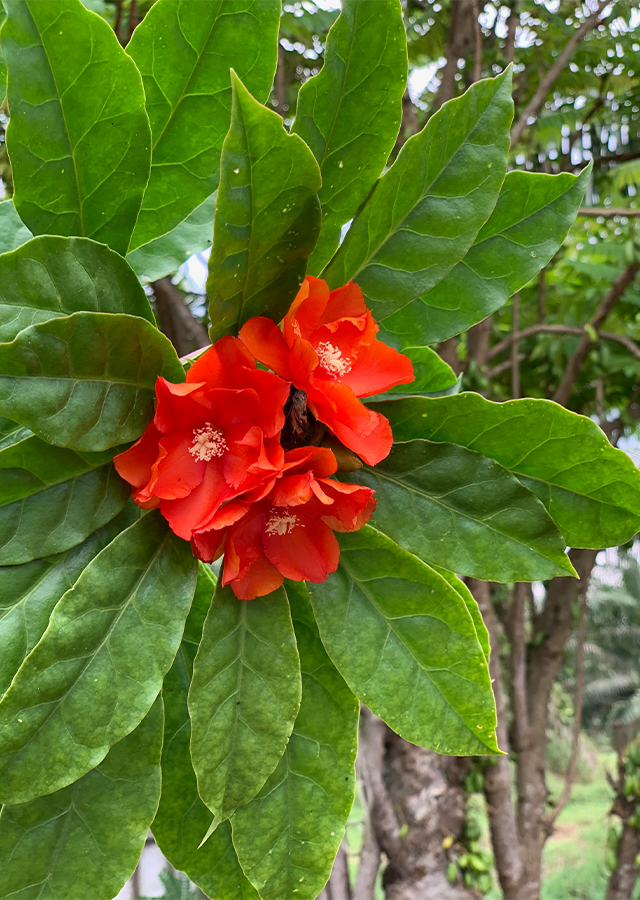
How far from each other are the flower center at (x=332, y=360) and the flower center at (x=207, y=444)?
0.32 ft

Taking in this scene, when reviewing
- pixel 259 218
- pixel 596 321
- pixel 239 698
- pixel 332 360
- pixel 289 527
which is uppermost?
pixel 259 218

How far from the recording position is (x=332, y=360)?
22.2 inches

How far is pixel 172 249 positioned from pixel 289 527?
34 cm

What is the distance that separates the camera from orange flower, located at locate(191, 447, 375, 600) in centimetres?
52

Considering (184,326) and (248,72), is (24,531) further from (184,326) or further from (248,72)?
(184,326)

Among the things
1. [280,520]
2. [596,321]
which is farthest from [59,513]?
[596,321]

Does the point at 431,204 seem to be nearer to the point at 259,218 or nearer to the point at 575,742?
the point at 259,218

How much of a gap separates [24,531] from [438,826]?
1639 mm

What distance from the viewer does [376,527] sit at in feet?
2.09

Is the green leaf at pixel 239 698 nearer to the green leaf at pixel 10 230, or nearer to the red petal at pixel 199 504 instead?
the red petal at pixel 199 504

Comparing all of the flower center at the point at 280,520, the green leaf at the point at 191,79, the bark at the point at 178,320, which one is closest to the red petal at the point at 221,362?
the flower center at the point at 280,520

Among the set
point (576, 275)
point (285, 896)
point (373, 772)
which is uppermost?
point (285, 896)

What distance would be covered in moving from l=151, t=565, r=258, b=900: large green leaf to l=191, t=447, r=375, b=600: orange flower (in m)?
0.16

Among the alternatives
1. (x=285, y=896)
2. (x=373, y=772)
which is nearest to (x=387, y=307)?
(x=285, y=896)
